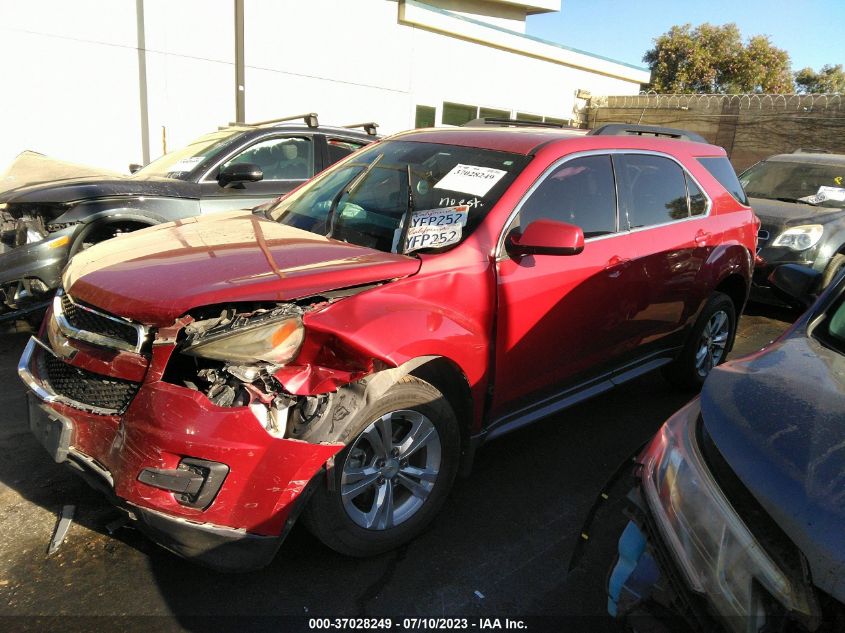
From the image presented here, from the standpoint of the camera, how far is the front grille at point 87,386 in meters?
2.40

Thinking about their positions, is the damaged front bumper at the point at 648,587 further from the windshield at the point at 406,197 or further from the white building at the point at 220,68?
the white building at the point at 220,68

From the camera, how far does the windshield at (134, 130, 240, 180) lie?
19.1 ft

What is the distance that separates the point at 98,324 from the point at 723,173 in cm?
435

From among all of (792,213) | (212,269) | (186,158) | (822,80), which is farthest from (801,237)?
(822,80)

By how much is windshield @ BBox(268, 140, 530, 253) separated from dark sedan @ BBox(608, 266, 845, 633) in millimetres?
1391

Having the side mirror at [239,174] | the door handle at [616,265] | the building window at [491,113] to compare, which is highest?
the building window at [491,113]

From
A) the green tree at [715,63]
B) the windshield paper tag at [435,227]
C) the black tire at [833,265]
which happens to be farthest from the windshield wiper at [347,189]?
the green tree at [715,63]

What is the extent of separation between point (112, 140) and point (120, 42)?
5.31ft

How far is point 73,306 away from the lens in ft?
8.99

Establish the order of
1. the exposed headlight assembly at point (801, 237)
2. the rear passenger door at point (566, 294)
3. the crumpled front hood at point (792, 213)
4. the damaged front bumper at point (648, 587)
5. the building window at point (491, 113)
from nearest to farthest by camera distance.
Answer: the damaged front bumper at point (648, 587), the rear passenger door at point (566, 294), the exposed headlight assembly at point (801, 237), the crumpled front hood at point (792, 213), the building window at point (491, 113)

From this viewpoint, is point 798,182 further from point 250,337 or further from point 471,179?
point 250,337

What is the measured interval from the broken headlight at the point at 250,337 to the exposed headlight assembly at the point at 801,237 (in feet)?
20.7

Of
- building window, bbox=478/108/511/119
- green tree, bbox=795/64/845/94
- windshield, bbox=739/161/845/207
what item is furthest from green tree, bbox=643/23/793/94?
windshield, bbox=739/161/845/207

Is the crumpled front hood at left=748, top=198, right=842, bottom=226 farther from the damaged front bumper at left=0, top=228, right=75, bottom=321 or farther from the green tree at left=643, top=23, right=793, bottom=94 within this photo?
the green tree at left=643, top=23, right=793, bottom=94
